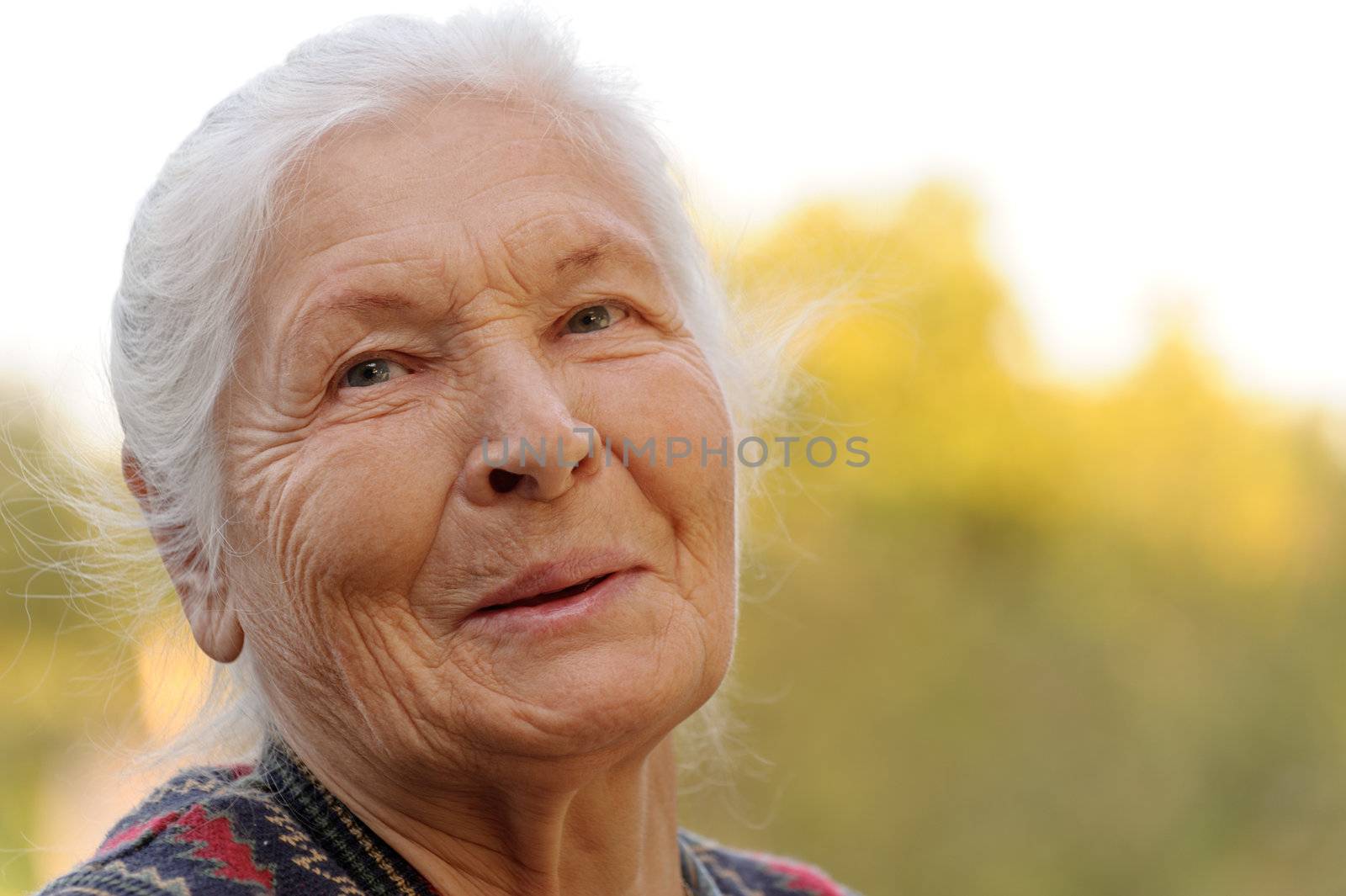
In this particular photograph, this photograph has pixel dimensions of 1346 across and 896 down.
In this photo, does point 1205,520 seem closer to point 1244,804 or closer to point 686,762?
point 1244,804

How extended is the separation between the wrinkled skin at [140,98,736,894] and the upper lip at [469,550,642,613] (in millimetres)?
18

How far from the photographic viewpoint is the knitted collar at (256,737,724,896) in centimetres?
203

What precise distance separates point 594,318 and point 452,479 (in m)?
0.45

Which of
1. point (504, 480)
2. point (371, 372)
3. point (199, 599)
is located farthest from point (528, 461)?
point (199, 599)

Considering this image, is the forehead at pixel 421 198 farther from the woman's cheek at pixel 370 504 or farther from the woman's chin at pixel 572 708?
the woman's chin at pixel 572 708

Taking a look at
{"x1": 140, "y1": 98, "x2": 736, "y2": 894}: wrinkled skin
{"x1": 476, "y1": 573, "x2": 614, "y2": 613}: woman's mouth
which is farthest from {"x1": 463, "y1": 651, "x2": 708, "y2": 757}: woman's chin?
{"x1": 476, "y1": 573, "x2": 614, "y2": 613}: woman's mouth

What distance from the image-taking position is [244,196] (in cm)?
206

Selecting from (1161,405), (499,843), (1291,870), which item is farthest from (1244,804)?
(499,843)

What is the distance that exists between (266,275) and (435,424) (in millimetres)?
402

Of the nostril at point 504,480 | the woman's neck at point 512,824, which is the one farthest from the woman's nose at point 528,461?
the woman's neck at point 512,824

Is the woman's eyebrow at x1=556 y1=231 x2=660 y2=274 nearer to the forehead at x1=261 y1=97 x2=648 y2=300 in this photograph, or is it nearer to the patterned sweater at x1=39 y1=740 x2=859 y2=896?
the forehead at x1=261 y1=97 x2=648 y2=300

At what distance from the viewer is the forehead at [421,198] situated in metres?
2.00

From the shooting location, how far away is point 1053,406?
45.2ft

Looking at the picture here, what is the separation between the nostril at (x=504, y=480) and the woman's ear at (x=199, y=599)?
0.59 meters
